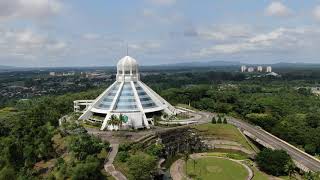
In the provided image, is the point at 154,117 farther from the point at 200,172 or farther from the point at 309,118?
the point at 309,118

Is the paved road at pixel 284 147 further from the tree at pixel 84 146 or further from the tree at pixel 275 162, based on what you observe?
the tree at pixel 84 146

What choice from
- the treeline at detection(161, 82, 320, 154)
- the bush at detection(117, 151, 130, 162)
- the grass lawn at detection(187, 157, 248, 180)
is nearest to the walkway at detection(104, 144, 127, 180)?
the bush at detection(117, 151, 130, 162)

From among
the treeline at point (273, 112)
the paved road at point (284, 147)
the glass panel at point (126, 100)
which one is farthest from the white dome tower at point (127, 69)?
the paved road at point (284, 147)

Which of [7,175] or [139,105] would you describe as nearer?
[7,175]

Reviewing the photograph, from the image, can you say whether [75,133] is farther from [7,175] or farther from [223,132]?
[223,132]

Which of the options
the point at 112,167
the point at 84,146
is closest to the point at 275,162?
the point at 112,167
